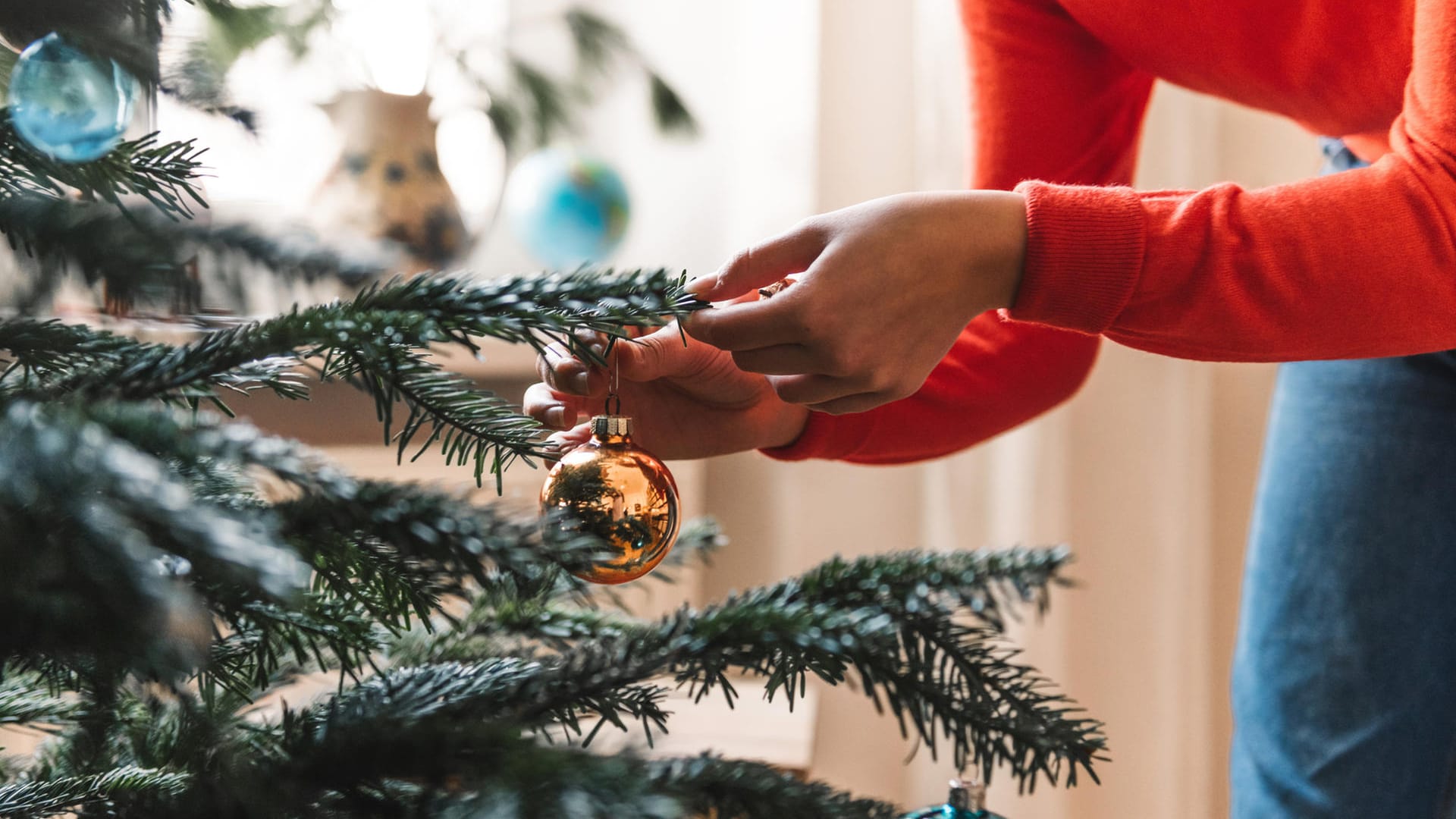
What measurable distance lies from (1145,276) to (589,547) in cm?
34

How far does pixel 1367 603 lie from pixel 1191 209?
0.43 metres

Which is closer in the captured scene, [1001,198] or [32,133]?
[32,133]

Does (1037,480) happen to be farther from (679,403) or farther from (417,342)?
(417,342)

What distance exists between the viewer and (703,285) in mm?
455

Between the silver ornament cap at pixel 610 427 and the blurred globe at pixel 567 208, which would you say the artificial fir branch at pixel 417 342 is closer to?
the silver ornament cap at pixel 610 427

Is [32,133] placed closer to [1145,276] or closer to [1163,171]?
[1145,276]

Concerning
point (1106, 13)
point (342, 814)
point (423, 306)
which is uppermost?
point (1106, 13)

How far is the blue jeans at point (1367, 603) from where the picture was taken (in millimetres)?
776

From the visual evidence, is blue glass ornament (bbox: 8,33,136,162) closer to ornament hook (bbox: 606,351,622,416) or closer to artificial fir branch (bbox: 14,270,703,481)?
artificial fir branch (bbox: 14,270,703,481)

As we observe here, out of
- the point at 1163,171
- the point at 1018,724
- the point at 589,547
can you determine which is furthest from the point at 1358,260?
the point at 1163,171

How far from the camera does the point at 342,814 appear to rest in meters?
0.31

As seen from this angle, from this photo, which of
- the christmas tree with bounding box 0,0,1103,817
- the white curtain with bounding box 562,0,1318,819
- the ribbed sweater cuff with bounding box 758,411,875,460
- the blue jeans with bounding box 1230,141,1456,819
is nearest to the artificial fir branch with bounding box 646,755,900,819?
the christmas tree with bounding box 0,0,1103,817

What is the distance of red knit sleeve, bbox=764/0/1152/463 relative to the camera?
0.77 metres

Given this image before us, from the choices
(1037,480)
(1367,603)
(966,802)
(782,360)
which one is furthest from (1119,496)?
(782,360)
